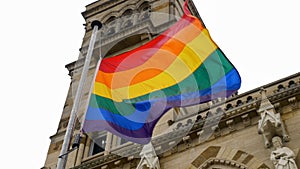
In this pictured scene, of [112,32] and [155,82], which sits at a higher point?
[112,32]

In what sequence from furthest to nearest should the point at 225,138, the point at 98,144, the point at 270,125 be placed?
the point at 98,144 → the point at 225,138 → the point at 270,125

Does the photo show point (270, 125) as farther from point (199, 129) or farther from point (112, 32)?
point (112, 32)

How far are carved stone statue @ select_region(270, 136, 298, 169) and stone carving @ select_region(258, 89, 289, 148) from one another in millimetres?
477

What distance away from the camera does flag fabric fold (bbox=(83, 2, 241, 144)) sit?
65.1 feet

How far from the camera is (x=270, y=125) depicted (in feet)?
57.5

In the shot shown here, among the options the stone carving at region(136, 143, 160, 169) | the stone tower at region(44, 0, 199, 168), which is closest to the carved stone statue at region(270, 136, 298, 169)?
the stone carving at region(136, 143, 160, 169)

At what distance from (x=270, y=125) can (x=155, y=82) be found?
16.5 feet

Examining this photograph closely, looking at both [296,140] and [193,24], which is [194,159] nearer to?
[296,140]

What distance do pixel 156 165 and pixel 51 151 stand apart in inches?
322

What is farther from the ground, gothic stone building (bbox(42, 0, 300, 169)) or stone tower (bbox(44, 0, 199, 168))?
stone tower (bbox(44, 0, 199, 168))

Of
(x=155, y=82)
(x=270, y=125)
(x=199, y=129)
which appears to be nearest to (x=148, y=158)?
(x=199, y=129)

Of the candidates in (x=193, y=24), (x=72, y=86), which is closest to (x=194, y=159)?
(x=193, y=24)

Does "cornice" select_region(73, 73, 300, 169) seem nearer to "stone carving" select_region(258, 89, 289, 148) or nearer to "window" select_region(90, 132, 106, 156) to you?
"stone carving" select_region(258, 89, 289, 148)

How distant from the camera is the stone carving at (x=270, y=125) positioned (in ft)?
57.1
